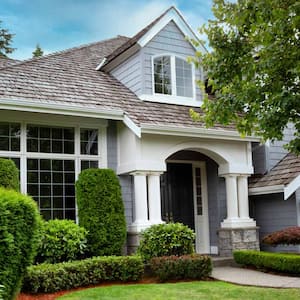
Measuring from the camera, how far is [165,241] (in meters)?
10.1

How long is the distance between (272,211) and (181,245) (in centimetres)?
390

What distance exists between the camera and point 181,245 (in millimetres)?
10203

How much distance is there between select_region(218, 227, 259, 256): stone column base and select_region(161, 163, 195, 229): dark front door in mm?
1489

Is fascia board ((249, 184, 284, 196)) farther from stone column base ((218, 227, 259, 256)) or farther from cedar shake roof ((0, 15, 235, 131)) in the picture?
cedar shake roof ((0, 15, 235, 131))

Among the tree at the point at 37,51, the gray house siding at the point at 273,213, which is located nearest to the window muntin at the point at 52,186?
the gray house siding at the point at 273,213

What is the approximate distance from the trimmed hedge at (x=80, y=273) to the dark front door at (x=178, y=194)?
4015mm

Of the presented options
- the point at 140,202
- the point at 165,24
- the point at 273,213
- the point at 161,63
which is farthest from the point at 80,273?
the point at 165,24

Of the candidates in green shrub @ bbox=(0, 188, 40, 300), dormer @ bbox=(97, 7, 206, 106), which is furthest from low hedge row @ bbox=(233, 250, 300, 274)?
green shrub @ bbox=(0, 188, 40, 300)

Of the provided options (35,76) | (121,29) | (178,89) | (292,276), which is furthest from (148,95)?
(121,29)

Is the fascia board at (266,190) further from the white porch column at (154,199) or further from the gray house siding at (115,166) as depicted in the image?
the gray house siding at (115,166)

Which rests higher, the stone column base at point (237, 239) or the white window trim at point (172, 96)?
the white window trim at point (172, 96)

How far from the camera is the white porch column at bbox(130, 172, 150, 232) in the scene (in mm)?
10898

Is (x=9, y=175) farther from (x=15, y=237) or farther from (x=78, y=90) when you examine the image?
(x=15, y=237)

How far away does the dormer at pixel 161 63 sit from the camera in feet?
40.3
